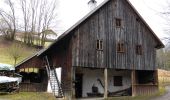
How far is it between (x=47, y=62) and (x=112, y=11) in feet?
28.2

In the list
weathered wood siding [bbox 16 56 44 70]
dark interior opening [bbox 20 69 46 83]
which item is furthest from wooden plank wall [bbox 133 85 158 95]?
dark interior opening [bbox 20 69 46 83]

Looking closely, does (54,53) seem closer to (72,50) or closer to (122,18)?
(72,50)

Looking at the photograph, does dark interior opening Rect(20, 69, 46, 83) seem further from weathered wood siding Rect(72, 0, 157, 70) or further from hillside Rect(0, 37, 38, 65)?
hillside Rect(0, 37, 38, 65)

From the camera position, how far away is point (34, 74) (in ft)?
112

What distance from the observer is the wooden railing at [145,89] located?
2961 cm

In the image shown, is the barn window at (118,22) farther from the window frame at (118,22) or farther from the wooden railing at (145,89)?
the wooden railing at (145,89)

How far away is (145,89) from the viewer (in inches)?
1198

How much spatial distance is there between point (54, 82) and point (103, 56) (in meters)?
5.43

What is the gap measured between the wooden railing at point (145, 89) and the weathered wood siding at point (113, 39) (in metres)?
1.97

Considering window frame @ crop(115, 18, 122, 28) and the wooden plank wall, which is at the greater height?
window frame @ crop(115, 18, 122, 28)

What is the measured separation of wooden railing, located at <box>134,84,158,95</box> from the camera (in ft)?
97.1

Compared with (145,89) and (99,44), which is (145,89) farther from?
(99,44)

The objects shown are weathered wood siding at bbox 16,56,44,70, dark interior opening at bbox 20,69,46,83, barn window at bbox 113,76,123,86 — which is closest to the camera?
weathered wood siding at bbox 16,56,44,70

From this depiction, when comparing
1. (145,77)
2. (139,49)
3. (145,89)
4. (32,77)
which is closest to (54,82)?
(32,77)
